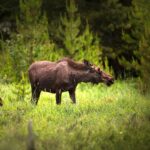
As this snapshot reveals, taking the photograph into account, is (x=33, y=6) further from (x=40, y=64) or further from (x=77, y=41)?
(x=40, y=64)

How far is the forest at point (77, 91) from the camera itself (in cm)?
1013

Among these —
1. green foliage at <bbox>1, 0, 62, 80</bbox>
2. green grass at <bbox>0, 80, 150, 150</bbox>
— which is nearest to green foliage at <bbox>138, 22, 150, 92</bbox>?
green grass at <bbox>0, 80, 150, 150</bbox>

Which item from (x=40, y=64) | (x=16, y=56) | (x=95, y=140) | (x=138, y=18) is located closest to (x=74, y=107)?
(x=40, y=64)

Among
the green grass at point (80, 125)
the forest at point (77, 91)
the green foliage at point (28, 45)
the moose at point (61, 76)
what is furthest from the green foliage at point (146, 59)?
the green foliage at point (28, 45)

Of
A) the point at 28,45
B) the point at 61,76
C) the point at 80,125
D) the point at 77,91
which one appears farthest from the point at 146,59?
the point at 80,125

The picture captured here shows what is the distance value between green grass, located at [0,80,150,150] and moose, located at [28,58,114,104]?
834 mm

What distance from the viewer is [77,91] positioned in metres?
20.6

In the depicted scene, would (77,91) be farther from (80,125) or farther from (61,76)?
(80,125)

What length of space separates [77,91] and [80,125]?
9081 millimetres

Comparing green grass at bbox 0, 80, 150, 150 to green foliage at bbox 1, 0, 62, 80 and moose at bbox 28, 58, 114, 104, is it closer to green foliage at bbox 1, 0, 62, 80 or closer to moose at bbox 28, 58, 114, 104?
moose at bbox 28, 58, 114, 104

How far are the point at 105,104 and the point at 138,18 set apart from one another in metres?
12.9

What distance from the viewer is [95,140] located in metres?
10.2

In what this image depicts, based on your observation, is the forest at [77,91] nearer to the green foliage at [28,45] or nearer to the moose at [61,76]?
the green foliage at [28,45]

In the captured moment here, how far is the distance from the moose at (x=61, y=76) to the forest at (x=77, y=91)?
19.7 inches
